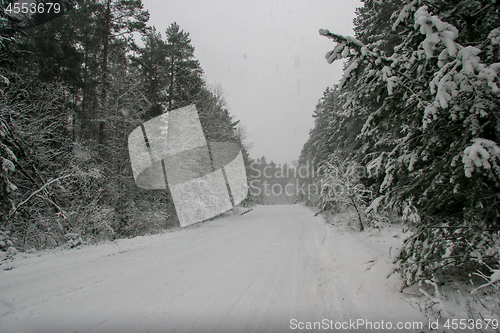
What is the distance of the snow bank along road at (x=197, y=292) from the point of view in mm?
2967

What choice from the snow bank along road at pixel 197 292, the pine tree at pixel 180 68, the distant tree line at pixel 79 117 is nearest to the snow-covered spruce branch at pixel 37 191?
the distant tree line at pixel 79 117

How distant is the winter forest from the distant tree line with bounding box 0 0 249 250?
0.07 m

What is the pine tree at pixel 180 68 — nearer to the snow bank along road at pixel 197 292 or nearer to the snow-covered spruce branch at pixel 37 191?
the snow-covered spruce branch at pixel 37 191

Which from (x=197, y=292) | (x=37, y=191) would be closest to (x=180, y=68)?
(x=37, y=191)

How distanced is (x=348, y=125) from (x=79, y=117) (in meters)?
16.3

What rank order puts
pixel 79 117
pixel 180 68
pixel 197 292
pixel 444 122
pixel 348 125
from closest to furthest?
pixel 444 122, pixel 197 292, pixel 79 117, pixel 348 125, pixel 180 68

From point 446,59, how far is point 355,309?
3959 millimetres

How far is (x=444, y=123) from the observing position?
352 centimetres

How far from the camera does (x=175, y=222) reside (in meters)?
14.5

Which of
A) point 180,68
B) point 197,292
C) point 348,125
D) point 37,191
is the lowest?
point 197,292

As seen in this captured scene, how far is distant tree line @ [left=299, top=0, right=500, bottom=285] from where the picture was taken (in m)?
2.59

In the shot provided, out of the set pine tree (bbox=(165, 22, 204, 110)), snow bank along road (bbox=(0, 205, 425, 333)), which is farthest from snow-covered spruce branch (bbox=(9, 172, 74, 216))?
pine tree (bbox=(165, 22, 204, 110))

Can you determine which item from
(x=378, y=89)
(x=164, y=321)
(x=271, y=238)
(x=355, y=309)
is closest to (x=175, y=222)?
(x=271, y=238)

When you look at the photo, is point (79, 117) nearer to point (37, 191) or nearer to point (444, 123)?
point (37, 191)
